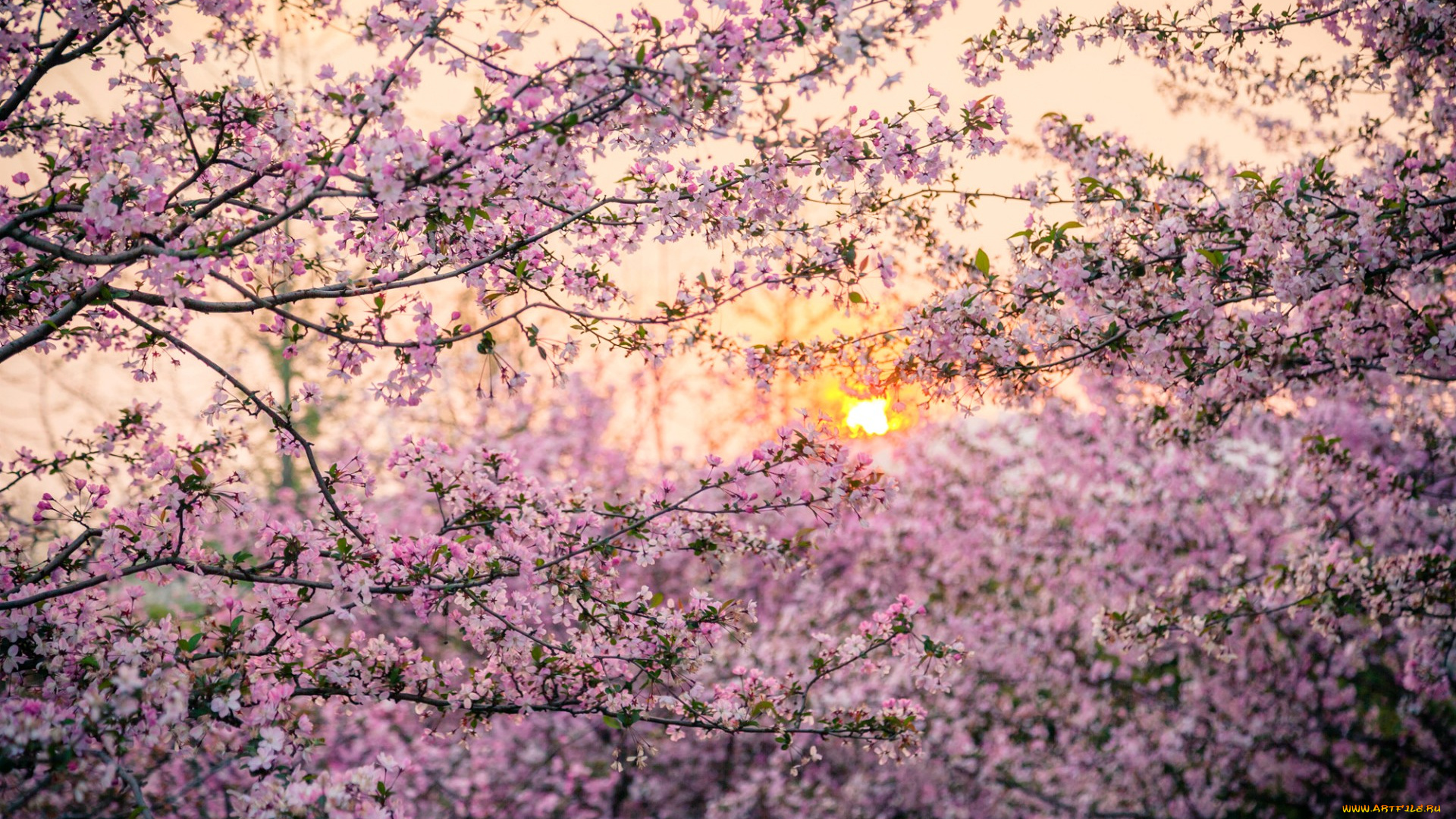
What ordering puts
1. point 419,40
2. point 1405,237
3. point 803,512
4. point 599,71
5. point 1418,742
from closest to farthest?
point 599,71, point 419,40, point 1405,237, point 1418,742, point 803,512

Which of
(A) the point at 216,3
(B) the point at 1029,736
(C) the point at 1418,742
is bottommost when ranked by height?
(C) the point at 1418,742

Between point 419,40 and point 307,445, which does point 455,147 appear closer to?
point 419,40

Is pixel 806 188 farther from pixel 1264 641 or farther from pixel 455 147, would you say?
pixel 1264 641

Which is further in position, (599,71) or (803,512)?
(803,512)

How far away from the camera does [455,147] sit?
3.35 meters

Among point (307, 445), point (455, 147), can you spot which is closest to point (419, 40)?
point (455, 147)

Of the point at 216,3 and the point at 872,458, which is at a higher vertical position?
the point at 216,3

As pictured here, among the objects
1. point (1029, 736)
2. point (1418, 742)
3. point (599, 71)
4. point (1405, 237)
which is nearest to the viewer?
point (599, 71)

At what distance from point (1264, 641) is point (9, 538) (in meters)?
11.0

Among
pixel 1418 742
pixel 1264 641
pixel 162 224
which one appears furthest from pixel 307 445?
pixel 1418 742

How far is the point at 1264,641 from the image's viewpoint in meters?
10.3

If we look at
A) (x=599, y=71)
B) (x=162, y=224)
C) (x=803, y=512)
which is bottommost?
(x=162, y=224)

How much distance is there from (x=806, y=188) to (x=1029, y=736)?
9.48 m

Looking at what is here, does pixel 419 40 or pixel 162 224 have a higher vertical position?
pixel 419 40
